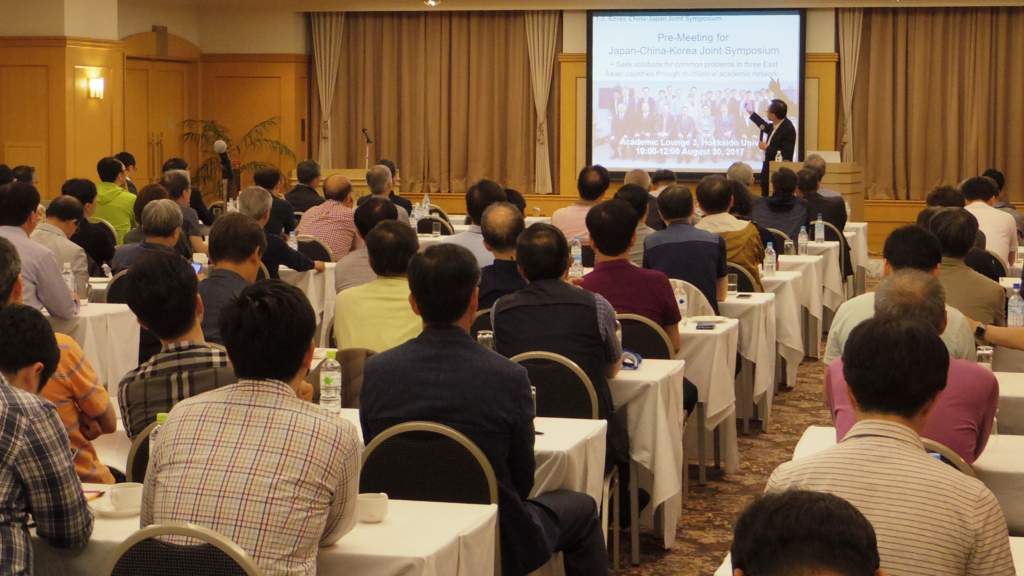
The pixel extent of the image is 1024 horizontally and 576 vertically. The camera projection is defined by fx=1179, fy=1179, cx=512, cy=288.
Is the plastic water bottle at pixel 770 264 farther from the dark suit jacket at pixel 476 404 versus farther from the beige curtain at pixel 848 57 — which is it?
the beige curtain at pixel 848 57

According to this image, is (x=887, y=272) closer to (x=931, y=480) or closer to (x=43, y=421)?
(x=931, y=480)

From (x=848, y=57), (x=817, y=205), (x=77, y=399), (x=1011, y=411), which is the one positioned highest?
(x=848, y=57)

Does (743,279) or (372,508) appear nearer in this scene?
(372,508)

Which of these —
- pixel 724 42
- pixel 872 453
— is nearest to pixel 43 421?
pixel 872 453

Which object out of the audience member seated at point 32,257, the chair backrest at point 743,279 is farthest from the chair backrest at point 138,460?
the chair backrest at point 743,279

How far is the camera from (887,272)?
14.1 ft

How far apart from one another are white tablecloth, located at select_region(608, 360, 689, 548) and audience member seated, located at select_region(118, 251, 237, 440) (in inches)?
62.0

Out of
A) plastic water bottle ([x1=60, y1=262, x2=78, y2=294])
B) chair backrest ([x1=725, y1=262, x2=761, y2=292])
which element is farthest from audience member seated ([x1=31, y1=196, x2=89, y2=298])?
chair backrest ([x1=725, y1=262, x2=761, y2=292])

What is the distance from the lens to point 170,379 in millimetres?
3057

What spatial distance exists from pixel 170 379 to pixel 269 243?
4025 millimetres

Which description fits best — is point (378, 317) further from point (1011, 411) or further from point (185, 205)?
point (185, 205)

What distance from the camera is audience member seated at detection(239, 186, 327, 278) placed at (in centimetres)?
686

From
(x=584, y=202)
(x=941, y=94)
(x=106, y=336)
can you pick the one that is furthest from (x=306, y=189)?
(x=941, y=94)

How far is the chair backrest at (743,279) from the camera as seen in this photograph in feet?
21.5
